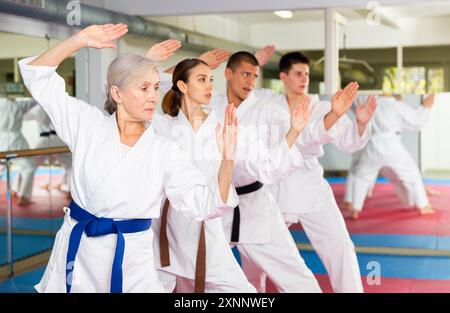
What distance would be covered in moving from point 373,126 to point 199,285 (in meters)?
2.67

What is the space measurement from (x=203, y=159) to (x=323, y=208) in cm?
104

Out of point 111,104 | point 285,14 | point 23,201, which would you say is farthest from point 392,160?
point 111,104

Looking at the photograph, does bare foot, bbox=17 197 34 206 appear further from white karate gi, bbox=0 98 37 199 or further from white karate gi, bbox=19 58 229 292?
white karate gi, bbox=19 58 229 292

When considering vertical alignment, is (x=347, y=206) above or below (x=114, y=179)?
below

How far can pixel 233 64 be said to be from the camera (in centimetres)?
407

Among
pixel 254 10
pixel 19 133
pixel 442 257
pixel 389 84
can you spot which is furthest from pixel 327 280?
pixel 19 133

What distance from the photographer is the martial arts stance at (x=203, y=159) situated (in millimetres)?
3131

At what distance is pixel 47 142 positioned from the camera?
536 centimetres

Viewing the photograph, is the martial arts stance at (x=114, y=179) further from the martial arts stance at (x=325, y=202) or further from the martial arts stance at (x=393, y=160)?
the martial arts stance at (x=393, y=160)

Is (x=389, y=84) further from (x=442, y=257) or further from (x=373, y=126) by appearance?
(x=442, y=257)

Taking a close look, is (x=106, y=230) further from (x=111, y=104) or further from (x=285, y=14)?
(x=285, y=14)

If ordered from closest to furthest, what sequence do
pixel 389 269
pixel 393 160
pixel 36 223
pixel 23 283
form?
1. pixel 23 283
2. pixel 389 269
3. pixel 36 223
4. pixel 393 160

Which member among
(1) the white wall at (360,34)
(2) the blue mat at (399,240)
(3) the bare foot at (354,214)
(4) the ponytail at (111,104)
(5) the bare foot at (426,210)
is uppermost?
(1) the white wall at (360,34)

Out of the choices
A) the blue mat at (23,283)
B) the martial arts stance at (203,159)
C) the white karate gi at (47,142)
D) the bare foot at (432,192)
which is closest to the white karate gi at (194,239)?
the martial arts stance at (203,159)
